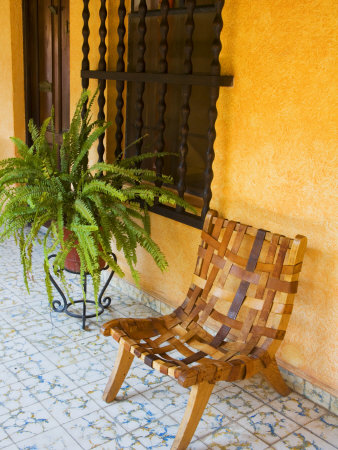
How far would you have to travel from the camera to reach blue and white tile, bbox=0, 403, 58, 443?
190cm

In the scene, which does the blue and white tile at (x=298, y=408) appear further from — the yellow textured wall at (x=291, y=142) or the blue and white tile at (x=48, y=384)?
the blue and white tile at (x=48, y=384)

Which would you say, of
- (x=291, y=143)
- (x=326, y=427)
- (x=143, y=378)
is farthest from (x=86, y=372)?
(x=291, y=143)

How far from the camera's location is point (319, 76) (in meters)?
2.01

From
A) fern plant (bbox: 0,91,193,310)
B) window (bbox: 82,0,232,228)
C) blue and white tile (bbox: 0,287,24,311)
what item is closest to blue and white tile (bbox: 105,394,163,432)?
fern plant (bbox: 0,91,193,310)

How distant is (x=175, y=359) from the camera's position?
2.00 metres

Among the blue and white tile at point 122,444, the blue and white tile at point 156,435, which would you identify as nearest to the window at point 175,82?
the blue and white tile at point 156,435

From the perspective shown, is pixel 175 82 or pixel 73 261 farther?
pixel 73 261

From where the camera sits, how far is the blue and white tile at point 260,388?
7.39 feet

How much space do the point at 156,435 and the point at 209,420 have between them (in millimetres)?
251

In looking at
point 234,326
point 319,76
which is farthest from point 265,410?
point 319,76

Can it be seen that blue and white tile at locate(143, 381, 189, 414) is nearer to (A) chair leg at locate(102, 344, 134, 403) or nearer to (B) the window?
(A) chair leg at locate(102, 344, 134, 403)

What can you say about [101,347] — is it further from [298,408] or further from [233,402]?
[298,408]

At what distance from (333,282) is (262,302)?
1.02 feet

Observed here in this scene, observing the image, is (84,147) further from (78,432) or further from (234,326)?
(78,432)
